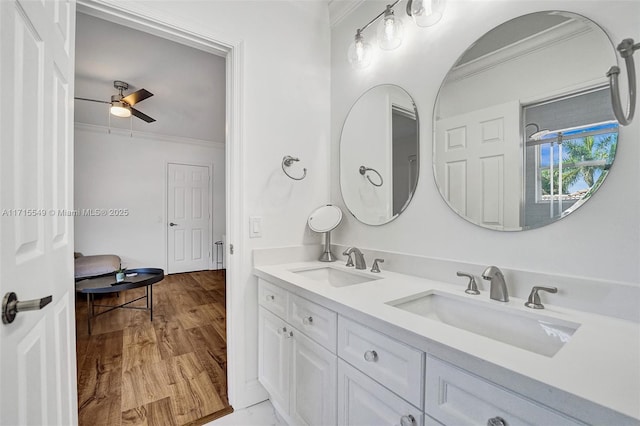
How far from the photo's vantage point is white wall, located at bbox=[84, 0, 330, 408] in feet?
5.33

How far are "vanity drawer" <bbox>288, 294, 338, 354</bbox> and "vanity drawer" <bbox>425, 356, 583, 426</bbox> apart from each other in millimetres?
415

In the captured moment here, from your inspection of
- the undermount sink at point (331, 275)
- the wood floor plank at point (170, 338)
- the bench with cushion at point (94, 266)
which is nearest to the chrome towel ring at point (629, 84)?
the undermount sink at point (331, 275)

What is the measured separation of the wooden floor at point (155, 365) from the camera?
160 cm

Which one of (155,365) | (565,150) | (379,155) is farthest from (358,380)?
(155,365)

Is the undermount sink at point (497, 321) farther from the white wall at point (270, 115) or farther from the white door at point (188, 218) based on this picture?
the white door at point (188, 218)

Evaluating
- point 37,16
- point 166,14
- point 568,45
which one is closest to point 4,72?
point 37,16

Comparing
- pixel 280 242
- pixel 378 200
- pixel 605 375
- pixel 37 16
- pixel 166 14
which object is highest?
pixel 166 14

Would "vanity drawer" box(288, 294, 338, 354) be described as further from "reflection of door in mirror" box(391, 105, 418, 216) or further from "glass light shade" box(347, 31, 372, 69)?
"glass light shade" box(347, 31, 372, 69)

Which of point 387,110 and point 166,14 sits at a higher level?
point 166,14

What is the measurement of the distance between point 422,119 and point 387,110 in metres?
0.28

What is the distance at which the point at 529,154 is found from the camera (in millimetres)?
1060

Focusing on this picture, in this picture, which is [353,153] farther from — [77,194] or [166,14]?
[77,194]

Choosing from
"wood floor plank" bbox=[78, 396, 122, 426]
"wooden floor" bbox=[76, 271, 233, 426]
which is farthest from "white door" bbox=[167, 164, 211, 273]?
"wood floor plank" bbox=[78, 396, 122, 426]

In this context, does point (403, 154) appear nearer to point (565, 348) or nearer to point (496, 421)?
point (565, 348)
